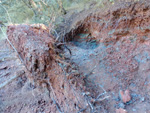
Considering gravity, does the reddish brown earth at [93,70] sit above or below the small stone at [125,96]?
above

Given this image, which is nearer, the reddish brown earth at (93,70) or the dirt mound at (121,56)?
the reddish brown earth at (93,70)

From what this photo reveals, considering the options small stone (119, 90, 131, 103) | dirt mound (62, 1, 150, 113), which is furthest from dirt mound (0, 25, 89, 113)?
small stone (119, 90, 131, 103)

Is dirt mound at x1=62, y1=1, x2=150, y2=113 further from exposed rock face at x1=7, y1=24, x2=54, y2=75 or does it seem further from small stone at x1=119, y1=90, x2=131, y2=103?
exposed rock face at x1=7, y1=24, x2=54, y2=75

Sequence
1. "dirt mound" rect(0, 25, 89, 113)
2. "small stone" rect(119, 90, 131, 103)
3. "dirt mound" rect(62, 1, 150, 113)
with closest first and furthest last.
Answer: "dirt mound" rect(0, 25, 89, 113), "small stone" rect(119, 90, 131, 103), "dirt mound" rect(62, 1, 150, 113)

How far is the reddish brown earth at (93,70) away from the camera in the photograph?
1849 mm

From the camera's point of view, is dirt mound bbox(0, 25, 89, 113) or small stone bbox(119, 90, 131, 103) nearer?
dirt mound bbox(0, 25, 89, 113)

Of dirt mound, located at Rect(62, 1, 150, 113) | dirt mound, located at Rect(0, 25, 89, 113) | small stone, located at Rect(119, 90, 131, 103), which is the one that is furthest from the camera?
dirt mound, located at Rect(62, 1, 150, 113)

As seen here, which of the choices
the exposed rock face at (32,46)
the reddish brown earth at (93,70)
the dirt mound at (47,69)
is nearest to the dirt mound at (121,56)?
the reddish brown earth at (93,70)

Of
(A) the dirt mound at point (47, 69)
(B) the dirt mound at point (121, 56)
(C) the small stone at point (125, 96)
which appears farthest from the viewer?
(B) the dirt mound at point (121, 56)

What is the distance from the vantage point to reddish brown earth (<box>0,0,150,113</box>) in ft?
6.07

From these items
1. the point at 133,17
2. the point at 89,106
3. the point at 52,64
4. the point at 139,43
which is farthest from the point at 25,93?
the point at 133,17

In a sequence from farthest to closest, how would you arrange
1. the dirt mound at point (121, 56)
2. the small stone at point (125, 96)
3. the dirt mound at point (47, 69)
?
the dirt mound at point (121, 56)
the small stone at point (125, 96)
the dirt mound at point (47, 69)

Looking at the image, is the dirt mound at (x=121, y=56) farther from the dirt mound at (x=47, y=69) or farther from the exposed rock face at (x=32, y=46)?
the exposed rock face at (x=32, y=46)

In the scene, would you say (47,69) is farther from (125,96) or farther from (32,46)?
(125,96)
